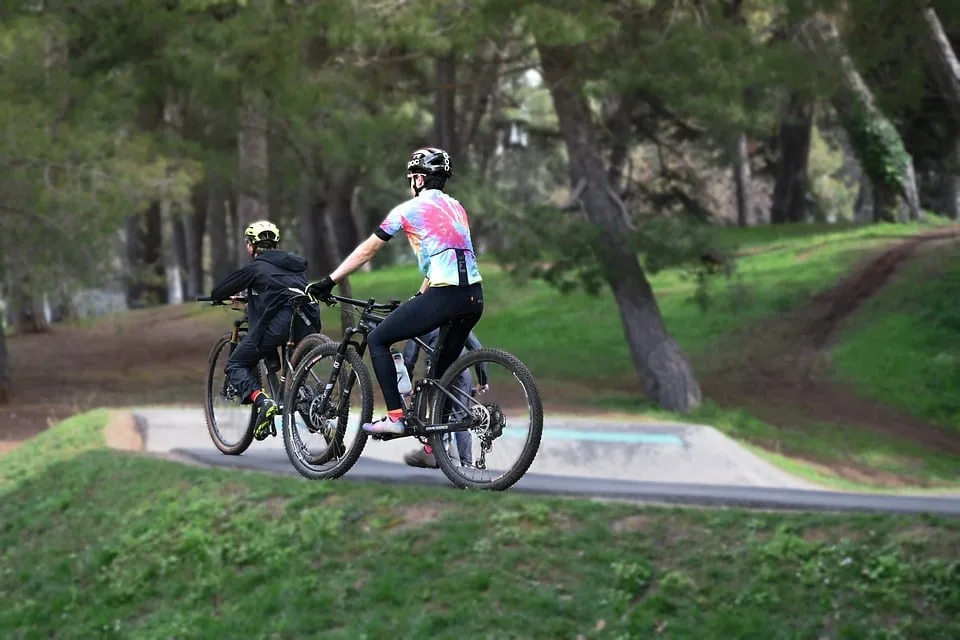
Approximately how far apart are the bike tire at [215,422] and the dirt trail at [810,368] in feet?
96.7

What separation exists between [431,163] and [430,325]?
58cm

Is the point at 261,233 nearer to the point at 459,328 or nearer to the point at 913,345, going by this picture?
the point at 459,328

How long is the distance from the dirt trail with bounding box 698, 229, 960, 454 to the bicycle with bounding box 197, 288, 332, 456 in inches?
1163

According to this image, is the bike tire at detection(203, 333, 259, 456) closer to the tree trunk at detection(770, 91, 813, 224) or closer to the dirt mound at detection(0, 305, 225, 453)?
the dirt mound at detection(0, 305, 225, 453)

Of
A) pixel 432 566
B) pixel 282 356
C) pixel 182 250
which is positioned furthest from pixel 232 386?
pixel 182 250

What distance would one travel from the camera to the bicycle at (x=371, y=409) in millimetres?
5266

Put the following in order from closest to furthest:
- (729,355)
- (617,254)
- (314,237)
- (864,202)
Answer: (617,254) → (729,355) → (314,237) → (864,202)

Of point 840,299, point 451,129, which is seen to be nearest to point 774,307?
point 840,299

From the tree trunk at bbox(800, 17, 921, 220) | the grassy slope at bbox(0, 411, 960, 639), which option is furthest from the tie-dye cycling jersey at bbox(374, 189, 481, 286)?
the tree trunk at bbox(800, 17, 921, 220)

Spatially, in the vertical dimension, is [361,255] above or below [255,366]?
above

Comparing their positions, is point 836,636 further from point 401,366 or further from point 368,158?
point 368,158

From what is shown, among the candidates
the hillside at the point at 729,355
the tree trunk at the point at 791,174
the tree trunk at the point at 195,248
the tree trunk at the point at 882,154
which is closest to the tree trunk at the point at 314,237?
the hillside at the point at 729,355

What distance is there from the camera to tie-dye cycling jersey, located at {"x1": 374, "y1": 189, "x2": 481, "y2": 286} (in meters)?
4.99

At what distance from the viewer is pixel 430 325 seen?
5301 mm
